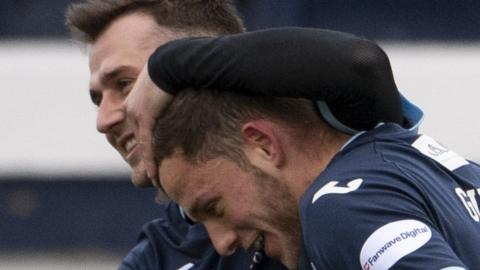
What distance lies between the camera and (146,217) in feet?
22.7

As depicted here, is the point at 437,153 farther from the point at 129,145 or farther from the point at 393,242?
the point at 129,145

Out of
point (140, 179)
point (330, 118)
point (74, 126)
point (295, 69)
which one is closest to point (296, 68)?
point (295, 69)

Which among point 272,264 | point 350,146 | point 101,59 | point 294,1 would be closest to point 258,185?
point 350,146

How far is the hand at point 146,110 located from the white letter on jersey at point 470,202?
0.50 meters

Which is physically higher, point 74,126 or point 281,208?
point 281,208

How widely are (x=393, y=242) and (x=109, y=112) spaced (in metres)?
1.27

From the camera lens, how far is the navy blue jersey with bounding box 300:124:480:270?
2.13m

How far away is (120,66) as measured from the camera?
3281 millimetres

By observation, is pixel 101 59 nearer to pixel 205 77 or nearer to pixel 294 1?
pixel 205 77

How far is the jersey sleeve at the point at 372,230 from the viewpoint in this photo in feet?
6.96

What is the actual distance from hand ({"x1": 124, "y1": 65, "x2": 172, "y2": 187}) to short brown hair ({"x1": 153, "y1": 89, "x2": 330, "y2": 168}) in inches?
0.8

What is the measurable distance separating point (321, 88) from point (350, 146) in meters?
0.10

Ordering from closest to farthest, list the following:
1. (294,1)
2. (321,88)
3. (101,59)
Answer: (321,88)
(101,59)
(294,1)

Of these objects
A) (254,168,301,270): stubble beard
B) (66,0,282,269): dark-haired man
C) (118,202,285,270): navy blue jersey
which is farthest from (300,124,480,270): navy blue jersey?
(66,0,282,269): dark-haired man
